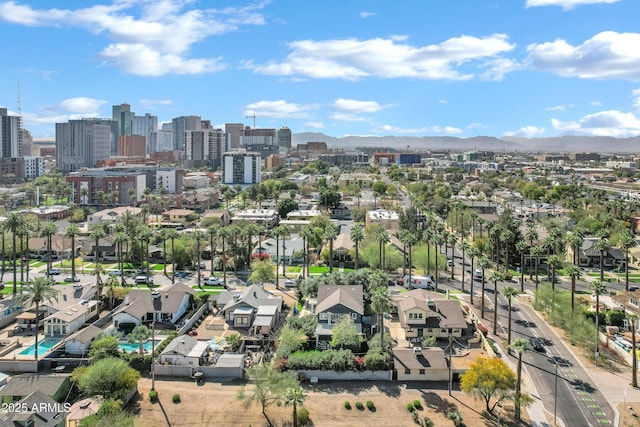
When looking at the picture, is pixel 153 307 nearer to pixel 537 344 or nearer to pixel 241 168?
pixel 537 344

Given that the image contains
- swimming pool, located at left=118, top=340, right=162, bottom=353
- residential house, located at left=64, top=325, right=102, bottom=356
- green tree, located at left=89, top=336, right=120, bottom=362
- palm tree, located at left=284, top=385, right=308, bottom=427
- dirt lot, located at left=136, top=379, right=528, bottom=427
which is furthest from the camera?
swimming pool, located at left=118, top=340, right=162, bottom=353

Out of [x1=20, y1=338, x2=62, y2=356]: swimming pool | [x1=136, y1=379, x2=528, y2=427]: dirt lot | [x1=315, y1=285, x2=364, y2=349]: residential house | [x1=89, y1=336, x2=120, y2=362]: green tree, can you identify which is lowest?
[x1=136, y1=379, x2=528, y2=427]: dirt lot

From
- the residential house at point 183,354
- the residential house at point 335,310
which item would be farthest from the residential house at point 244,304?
the residential house at point 183,354

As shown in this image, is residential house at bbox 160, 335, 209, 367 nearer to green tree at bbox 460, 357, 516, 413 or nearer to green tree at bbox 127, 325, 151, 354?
green tree at bbox 127, 325, 151, 354

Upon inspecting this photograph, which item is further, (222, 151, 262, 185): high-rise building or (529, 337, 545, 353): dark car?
(222, 151, 262, 185): high-rise building

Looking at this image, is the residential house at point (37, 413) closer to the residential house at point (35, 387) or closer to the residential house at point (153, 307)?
the residential house at point (35, 387)

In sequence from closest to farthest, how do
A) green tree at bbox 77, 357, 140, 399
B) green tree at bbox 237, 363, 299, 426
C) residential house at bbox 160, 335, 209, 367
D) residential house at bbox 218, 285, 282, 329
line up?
green tree at bbox 237, 363, 299, 426, green tree at bbox 77, 357, 140, 399, residential house at bbox 160, 335, 209, 367, residential house at bbox 218, 285, 282, 329

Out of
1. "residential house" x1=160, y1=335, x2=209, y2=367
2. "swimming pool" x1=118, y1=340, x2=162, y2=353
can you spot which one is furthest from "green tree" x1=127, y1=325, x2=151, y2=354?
"residential house" x1=160, y1=335, x2=209, y2=367

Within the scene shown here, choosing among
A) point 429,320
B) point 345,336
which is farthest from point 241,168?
point 345,336
